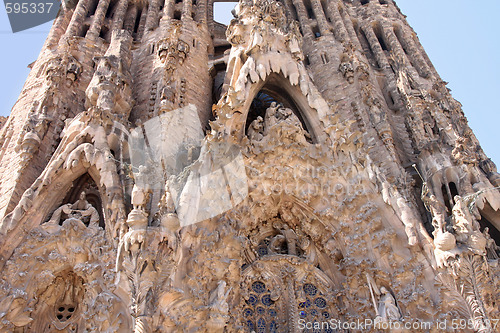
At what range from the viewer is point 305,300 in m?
7.67

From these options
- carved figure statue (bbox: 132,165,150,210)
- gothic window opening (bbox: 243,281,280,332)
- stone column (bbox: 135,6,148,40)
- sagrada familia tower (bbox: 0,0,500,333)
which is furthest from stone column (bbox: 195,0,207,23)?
gothic window opening (bbox: 243,281,280,332)

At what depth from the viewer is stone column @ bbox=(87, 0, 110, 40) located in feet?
42.1

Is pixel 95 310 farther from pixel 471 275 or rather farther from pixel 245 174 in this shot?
pixel 471 275

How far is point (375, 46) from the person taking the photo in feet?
48.1

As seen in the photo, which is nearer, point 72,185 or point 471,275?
point 471,275

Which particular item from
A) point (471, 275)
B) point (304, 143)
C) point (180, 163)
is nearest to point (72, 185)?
point (180, 163)

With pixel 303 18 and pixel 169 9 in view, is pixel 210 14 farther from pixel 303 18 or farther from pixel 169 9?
pixel 303 18

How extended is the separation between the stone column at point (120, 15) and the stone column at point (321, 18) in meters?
5.84

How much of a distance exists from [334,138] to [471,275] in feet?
10.8

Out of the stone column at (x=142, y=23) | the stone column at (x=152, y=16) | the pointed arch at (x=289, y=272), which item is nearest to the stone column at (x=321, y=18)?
the stone column at (x=152, y=16)

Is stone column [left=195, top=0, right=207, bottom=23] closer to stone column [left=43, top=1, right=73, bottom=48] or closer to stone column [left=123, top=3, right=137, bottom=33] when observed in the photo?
stone column [left=123, top=3, right=137, bottom=33]

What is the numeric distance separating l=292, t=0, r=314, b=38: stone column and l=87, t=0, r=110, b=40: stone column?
5880mm

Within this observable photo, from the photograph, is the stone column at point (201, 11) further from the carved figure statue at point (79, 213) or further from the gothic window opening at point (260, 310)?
the gothic window opening at point (260, 310)

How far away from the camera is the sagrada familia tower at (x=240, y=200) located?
638cm
